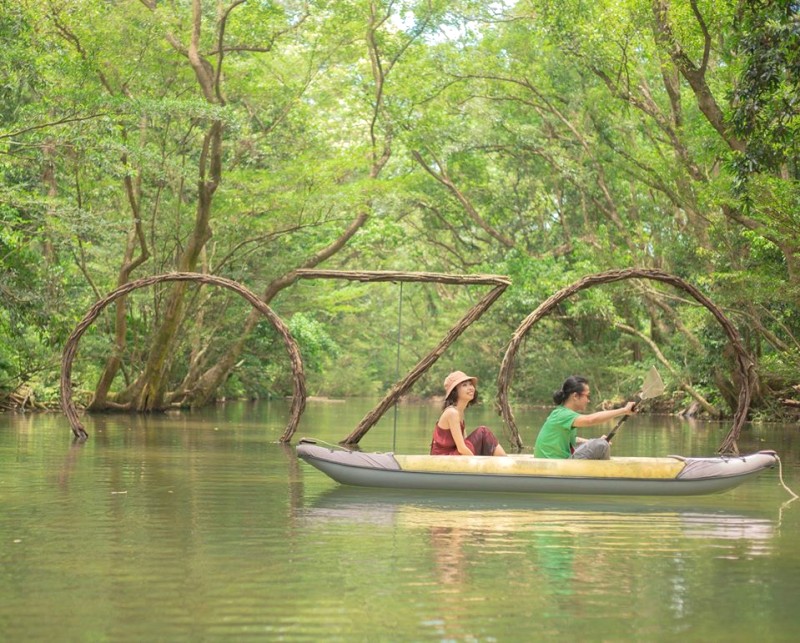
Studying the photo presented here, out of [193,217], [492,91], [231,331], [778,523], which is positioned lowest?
[778,523]

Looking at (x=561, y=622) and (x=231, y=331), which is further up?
(x=231, y=331)

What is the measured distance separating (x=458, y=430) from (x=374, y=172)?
1813 centimetres

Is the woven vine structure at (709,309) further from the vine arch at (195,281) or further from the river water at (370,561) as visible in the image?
the vine arch at (195,281)

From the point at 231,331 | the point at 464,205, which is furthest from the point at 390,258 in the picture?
the point at 231,331

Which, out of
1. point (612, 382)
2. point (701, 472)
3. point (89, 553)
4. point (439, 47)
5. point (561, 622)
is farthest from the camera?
point (612, 382)

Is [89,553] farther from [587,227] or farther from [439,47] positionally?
[587,227]

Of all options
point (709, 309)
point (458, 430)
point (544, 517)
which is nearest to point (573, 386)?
point (458, 430)

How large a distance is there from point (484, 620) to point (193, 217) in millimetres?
21739

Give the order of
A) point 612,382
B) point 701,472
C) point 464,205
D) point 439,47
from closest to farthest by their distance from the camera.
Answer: point 701,472
point 439,47
point 464,205
point 612,382

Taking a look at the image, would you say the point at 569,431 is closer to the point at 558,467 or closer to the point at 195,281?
the point at 558,467

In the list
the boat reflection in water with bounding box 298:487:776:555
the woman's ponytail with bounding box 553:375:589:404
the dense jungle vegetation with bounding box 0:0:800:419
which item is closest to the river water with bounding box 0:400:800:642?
the boat reflection in water with bounding box 298:487:776:555

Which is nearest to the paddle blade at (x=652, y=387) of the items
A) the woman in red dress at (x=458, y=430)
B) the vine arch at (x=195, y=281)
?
the woman in red dress at (x=458, y=430)

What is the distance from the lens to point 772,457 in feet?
34.8

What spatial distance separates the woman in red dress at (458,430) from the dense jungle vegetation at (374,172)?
4159 mm
